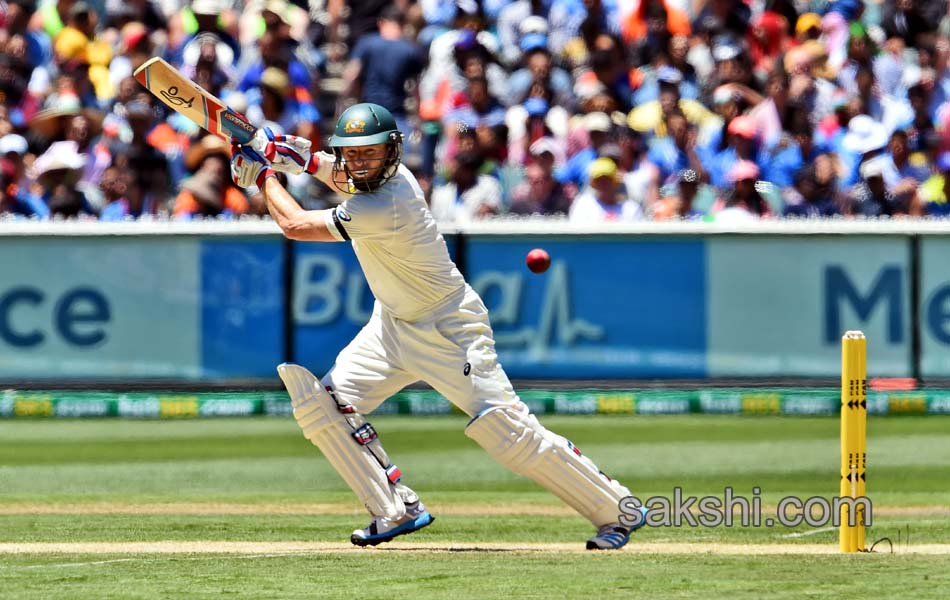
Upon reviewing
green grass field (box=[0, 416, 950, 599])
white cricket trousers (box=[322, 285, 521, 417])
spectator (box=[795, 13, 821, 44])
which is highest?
spectator (box=[795, 13, 821, 44])

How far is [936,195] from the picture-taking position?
15.6 metres

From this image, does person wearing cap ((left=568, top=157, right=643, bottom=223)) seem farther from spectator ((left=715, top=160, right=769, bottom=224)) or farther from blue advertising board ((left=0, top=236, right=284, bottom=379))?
blue advertising board ((left=0, top=236, right=284, bottom=379))

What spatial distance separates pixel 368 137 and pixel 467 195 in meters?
7.23

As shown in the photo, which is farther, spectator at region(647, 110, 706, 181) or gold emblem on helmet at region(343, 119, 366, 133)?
spectator at region(647, 110, 706, 181)

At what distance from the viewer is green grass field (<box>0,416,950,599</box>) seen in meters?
7.39

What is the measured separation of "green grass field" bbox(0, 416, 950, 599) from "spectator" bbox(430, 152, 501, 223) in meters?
1.95

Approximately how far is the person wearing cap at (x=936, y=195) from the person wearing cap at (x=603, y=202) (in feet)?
7.95

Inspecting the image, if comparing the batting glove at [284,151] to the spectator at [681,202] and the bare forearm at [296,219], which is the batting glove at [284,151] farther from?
the spectator at [681,202]

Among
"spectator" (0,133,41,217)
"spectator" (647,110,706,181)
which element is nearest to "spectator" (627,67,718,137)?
"spectator" (647,110,706,181)

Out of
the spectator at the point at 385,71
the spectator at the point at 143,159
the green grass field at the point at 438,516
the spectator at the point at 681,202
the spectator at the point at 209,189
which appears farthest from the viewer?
the spectator at the point at 385,71

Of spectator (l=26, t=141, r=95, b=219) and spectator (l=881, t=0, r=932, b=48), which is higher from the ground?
spectator (l=881, t=0, r=932, b=48)

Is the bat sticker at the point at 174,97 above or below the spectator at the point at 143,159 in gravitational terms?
below

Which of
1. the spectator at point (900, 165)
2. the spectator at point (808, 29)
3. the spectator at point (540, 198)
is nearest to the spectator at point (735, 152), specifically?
the spectator at point (900, 165)

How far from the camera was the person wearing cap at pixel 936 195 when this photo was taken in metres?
15.5
